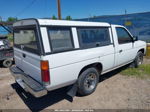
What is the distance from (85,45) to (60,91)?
1.81 meters

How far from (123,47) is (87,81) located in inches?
75.0

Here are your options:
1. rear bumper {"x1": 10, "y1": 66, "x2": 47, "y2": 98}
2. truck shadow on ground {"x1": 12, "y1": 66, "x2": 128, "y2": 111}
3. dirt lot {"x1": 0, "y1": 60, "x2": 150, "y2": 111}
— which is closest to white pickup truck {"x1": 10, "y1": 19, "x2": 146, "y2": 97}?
rear bumper {"x1": 10, "y1": 66, "x2": 47, "y2": 98}

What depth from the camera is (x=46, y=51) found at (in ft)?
8.76

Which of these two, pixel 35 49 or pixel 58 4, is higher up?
pixel 58 4

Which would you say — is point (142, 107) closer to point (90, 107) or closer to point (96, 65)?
point (90, 107)

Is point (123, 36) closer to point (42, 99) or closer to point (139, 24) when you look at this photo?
point (42, 99)

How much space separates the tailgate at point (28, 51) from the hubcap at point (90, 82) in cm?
145

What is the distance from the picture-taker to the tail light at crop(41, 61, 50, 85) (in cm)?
268

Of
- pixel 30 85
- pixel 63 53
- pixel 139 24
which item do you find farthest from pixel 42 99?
pixel 139 24

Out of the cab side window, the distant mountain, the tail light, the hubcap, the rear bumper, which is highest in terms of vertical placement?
the distant mountain

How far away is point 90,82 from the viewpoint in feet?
12.9

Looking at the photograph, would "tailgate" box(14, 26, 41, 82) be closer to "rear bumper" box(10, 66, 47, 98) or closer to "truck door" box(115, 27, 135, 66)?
"rear bumper" box(10, 66, 47, 98)

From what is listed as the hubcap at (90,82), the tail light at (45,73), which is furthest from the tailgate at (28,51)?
the hubcap at (90,82)

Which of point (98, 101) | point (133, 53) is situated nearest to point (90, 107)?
point (98, 101)
